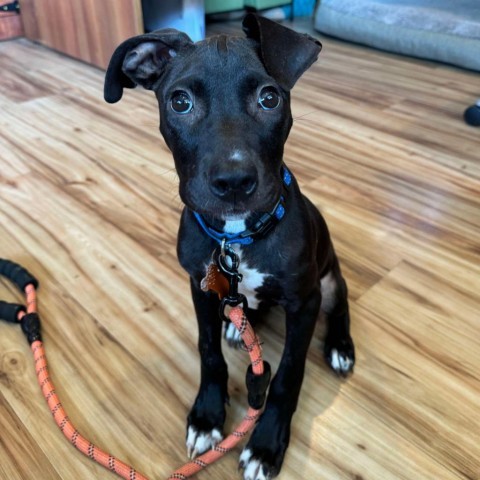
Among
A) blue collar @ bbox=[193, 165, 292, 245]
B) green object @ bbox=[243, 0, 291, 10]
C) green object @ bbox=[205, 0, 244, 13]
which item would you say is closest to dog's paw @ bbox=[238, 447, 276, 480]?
blue collar @ bbox=[193, 165, 292, 245]

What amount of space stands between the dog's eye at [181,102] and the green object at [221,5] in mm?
4140

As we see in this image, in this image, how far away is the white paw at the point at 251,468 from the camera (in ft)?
4.15

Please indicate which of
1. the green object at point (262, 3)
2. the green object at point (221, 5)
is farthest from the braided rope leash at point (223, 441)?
the green object at point (262, 3)

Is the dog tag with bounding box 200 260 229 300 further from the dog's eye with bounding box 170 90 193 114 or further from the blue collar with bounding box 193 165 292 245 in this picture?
the dog's eye with bounding box 170 90 193 114

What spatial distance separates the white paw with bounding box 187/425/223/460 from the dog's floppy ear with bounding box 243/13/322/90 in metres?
0.86

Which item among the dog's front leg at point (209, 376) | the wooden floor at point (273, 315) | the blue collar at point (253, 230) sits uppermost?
the blue collar at point (253, 230)

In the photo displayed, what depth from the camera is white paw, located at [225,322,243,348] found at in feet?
5.42

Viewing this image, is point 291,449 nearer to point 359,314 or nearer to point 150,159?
point 359,314

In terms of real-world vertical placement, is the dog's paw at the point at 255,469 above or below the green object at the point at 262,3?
above

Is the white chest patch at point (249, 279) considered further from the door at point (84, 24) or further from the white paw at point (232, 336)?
the door at point (84, 24)

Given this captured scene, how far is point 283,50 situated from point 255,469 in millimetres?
949

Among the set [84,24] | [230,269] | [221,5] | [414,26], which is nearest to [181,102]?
[230,269]

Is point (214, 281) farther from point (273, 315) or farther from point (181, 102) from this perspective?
point (273, 315)

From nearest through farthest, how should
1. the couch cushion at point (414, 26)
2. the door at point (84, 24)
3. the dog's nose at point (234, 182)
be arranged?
1. the dog's nose at point (234, 182)
2. the door at point (84, 24)
3. the couch cushion at point (414, 26)
